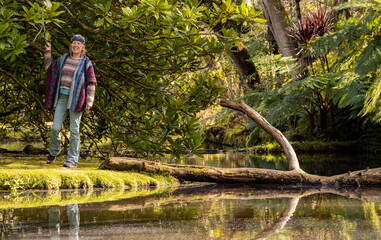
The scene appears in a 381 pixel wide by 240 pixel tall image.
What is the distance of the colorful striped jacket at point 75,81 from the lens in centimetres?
631

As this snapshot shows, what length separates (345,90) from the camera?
1196cm

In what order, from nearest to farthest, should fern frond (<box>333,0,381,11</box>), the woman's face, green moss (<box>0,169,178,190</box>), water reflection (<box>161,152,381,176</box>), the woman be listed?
1. green moss (<box>0,169,178,190</box>)
2. the woman's face
3. the woman
4. water reflection (<box>161,152,381,176</box>)
5. fern frond (<box>333,0,381,11</box>)

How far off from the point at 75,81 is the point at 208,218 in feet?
10.5

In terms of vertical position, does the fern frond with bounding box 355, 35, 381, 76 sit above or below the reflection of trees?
above

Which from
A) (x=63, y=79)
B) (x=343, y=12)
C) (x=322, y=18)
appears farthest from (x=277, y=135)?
(x=343, y=12)

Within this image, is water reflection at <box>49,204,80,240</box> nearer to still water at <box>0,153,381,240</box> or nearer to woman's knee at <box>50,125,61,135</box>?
still water at <box>0,153,381,240</box>

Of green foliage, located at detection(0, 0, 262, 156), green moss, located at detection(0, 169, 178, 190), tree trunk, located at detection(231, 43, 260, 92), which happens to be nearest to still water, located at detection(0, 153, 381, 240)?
green moss, located at detection(0, 169, 178, 190)

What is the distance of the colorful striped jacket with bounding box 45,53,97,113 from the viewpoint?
631 cm

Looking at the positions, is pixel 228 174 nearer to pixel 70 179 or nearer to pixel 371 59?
pixel 70 179

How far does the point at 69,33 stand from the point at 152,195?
105 inches

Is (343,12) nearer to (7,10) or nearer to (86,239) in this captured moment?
(7,10)

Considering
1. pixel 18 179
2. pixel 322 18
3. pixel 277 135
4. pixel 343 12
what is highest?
pixel 343 12

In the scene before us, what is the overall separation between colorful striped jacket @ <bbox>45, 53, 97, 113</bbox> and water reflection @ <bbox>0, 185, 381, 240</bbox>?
176cm

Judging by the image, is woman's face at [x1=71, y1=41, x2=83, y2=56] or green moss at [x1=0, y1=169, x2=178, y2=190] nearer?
green moss at [x1=0, y1=169, x2=178, y2=190]
